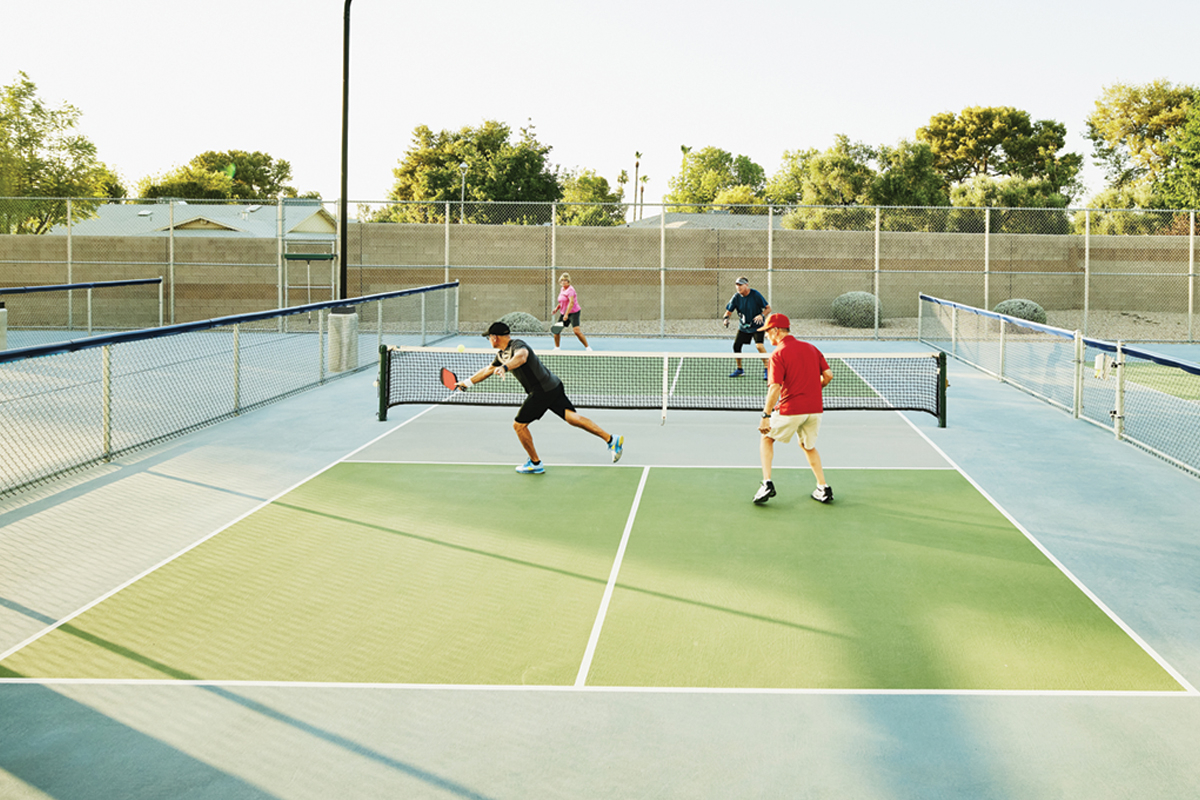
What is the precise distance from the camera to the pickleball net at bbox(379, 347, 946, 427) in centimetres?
1404

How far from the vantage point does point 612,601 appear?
705 centimetres

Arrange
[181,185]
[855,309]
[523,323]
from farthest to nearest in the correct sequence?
1. [181,185]
2. [855,309]
3. [523,323]

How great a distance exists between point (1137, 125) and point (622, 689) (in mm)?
62782

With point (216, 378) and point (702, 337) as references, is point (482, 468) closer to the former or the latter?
point (216, 378)

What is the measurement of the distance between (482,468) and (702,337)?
17495 millimetres

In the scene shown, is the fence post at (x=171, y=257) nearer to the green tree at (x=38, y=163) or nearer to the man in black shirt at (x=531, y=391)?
the green tree at (x=38, y=163)

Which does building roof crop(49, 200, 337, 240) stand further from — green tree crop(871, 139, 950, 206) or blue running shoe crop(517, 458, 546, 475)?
blue running shoe crop(517, 458, 546, 475)

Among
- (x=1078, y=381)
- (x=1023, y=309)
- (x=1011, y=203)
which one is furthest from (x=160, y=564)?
(x=1011, y=203)

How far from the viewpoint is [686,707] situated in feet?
17.7

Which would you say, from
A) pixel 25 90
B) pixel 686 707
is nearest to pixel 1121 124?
pixel 25 90

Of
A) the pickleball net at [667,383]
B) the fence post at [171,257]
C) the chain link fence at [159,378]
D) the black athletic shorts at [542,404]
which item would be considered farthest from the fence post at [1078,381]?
the fence post at [171,257]

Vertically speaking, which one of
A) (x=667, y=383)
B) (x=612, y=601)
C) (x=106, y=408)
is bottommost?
(x=612, y=601)

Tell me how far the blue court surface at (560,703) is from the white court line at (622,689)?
16 mm

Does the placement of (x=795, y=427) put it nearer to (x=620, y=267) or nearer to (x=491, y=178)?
(x=620, y=267)
